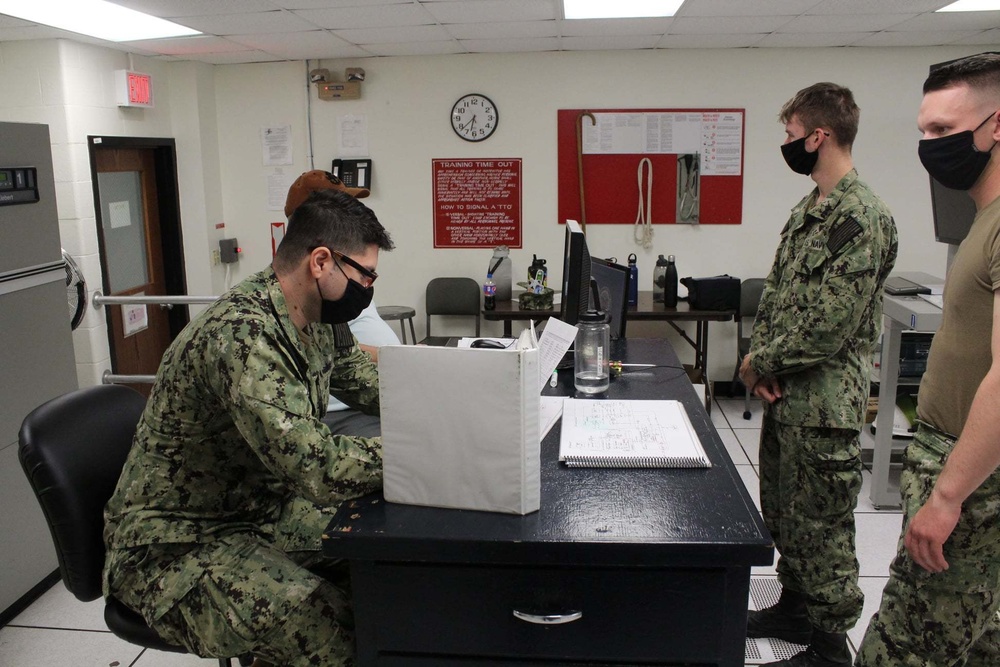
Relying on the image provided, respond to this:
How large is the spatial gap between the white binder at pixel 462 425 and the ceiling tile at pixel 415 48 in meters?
3.82

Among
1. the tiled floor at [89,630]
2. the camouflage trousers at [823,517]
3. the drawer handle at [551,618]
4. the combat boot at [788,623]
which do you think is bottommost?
the tiled floor at [89,630]

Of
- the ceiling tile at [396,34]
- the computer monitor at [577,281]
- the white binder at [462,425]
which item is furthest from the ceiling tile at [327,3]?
the white binder at [462,425]

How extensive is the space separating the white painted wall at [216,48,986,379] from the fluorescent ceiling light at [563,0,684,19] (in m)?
1.08

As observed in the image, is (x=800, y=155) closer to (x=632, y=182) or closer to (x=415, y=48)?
(x=632, y=182)

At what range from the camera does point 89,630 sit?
105 inches

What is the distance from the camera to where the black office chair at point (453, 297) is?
541cm

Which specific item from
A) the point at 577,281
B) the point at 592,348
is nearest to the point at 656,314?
the point at 577,281

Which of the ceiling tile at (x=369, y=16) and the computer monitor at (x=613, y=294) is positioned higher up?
the ceiling tile at (x=369, y=16)

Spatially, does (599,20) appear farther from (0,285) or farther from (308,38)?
(0,285)

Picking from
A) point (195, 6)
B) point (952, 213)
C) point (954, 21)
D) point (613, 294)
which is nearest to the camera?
point (613, 294)

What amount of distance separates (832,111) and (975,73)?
68cm

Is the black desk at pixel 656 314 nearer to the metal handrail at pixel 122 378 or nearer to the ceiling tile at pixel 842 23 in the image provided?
the ceiling tile at pixel 842 23

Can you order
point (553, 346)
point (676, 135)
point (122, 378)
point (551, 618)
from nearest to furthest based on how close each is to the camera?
point (551, 618) → point (553, 346) → point (122, 378) → point (676, 135)

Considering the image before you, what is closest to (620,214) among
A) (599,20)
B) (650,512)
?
(599,20)
